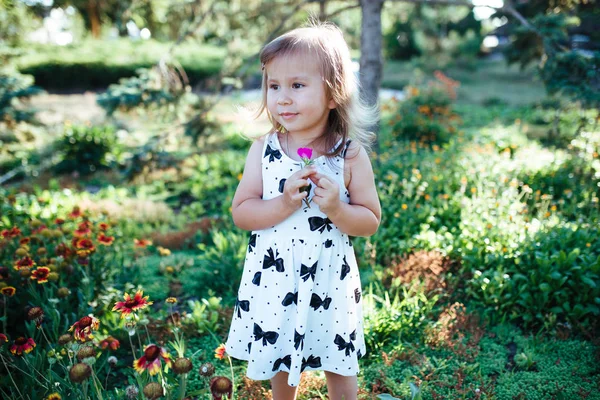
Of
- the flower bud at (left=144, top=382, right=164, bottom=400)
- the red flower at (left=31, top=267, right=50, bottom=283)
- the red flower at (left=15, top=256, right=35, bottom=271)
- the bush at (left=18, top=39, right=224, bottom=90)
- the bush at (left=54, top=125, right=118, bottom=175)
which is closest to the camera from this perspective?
the flower bud at (left=144, top=382, right=164, bottom=400)

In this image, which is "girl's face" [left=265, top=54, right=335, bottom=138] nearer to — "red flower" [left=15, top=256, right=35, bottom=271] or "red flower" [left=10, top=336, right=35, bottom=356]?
"red flower" [left=10, top=336, right=35, bottom=356]

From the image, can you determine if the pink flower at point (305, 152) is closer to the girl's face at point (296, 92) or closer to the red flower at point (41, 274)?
the girl's face at point (296, 92)

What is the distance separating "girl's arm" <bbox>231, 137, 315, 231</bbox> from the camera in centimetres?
174

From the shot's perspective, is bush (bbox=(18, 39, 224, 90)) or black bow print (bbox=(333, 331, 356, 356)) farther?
bush (bbox=(18, 39, 224, 90))

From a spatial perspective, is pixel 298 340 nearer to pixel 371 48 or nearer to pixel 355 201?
pixel 355 201

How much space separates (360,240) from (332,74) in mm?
2221

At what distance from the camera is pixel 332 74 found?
6.09 feet

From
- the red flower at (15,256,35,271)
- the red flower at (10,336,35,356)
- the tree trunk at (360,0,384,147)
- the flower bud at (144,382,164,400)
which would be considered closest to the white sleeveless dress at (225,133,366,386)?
the flower bud at (144,382,164,400)

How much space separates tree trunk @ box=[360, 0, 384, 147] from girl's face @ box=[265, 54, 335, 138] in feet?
9.95

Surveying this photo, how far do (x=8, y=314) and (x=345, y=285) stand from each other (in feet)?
6.49

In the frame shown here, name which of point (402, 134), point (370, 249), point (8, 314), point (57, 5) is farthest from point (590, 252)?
point (57, 5)

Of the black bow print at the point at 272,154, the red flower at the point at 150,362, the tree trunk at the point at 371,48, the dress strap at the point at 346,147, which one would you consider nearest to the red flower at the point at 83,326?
the red flower at the point at 150,362

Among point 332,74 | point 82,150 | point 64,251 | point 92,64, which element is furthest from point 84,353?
point 92,64

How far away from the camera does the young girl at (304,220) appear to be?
1.83 meters
